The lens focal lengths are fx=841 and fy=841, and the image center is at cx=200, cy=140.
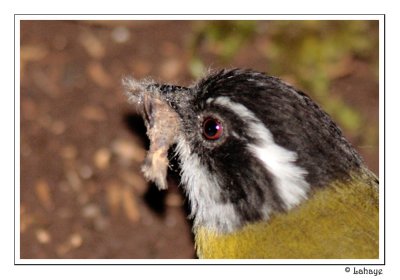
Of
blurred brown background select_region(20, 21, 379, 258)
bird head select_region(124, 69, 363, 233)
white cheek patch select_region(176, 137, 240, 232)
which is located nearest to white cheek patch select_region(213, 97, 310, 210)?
bird head select_region(124, 69, 363, 233)

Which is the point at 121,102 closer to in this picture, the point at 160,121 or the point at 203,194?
the point at 160,121

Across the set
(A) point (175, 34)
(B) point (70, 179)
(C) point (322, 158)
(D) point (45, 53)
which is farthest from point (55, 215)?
(C) point (322, 158)

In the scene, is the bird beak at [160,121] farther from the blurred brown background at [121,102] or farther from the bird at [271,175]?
the blurred brown background at [121,102]

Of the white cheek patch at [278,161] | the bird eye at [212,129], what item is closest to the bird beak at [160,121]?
the bird eye at [212,129]

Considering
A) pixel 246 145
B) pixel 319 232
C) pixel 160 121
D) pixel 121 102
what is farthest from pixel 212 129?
pixel 121 102
